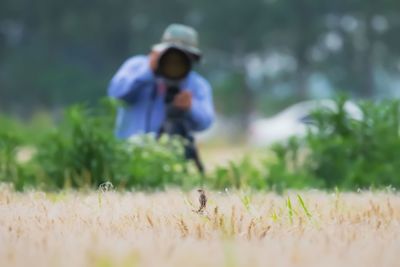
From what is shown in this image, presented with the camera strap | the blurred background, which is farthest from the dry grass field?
the blurred background

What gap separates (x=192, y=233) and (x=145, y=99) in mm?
5594

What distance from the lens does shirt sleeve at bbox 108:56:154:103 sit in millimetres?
8648

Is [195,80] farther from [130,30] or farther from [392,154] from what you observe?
[130,30]

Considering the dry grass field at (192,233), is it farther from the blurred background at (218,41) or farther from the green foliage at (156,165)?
the blurred background at (218,41)

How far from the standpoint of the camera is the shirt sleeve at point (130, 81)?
8.65 m

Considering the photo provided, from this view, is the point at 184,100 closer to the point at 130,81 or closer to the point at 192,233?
the point at 130,81

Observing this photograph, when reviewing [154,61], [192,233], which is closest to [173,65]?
[154,61]

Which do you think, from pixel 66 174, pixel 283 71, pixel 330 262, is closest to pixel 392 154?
pixel 66 174

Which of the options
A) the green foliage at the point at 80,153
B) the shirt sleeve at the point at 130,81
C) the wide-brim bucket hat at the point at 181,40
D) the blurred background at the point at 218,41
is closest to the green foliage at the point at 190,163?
the green foliage at the point at 80,153

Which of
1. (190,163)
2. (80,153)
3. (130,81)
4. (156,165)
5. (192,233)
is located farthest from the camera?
(130,81)

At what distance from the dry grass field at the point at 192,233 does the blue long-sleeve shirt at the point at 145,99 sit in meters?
3.81

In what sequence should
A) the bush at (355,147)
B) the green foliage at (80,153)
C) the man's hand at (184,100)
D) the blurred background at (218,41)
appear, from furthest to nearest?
1. the blurred background at (218,41)
2. the man's hand at (184,100)
3. the bush at (355,147)
4. the green foliage at (80,153)

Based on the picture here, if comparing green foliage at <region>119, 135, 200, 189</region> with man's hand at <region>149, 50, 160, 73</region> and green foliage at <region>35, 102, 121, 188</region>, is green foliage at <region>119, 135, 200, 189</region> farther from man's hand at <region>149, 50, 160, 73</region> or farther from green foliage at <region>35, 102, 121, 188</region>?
man's hand at <region>149, 50, 160, 73</region>

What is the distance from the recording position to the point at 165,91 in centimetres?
883
